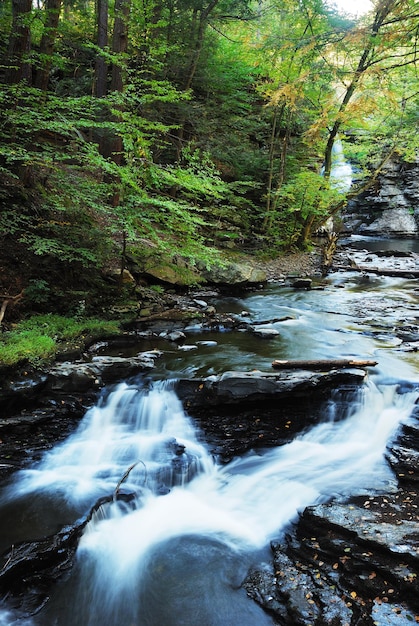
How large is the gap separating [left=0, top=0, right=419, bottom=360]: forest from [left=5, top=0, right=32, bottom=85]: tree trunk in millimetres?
37

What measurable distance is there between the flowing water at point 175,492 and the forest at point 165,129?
2.86m

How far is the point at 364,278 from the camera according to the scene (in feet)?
47.4

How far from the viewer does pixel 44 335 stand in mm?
6625

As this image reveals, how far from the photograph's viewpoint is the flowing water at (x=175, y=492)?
11.5ft

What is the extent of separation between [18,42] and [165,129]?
3.65 m

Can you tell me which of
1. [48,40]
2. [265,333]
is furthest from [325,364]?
[48,40]

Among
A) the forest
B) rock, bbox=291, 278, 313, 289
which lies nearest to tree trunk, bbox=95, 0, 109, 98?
the forest

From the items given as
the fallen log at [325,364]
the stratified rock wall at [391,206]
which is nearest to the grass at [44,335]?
the fallen log at [325,364]

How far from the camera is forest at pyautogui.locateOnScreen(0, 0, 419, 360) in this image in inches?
231

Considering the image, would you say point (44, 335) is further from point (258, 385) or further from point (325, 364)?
point (325, 364)

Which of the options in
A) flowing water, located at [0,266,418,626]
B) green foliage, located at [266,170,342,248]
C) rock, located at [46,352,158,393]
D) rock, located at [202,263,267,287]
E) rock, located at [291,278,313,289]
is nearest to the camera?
flowing water, located at [0,266,418,626]

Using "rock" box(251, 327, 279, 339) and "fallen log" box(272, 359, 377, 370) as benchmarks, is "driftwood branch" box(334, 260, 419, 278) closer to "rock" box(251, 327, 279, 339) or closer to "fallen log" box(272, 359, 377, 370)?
"rock" box(251, 327, 279, 339)

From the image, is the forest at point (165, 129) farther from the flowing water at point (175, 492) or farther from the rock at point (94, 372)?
Result: the flowing water at point (175, 492)

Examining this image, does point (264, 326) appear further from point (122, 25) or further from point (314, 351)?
point (122, 25)
